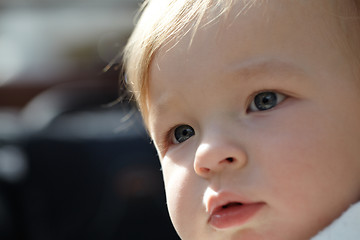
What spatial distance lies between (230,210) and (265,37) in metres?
0.20

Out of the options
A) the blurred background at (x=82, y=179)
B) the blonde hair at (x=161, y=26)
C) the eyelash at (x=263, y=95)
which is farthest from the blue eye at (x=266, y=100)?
the blurred background at (x=82, y=179)

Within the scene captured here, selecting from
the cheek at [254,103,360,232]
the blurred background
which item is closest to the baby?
the cheek at [254,103,360,232]

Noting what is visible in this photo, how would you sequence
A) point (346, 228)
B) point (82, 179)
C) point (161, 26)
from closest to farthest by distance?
point (346, 228)
point (161, 26)
point (82, 179)

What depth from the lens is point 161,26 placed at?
78 cm

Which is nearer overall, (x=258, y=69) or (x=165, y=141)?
(x=258, y=69)

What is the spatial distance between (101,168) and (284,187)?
3.80 feet

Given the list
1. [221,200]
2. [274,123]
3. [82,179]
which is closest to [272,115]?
[274,123]

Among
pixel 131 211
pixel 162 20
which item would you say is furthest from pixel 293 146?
pixel 131 211

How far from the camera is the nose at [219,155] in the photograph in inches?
26.1

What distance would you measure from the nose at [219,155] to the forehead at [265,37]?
0.08 meters

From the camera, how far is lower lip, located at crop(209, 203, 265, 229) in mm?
661

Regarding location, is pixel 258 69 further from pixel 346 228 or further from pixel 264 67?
pixel 346 228

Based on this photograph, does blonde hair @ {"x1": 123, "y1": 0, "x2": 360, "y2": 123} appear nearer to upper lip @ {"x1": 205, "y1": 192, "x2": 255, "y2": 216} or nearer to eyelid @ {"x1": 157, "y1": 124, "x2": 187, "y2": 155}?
eyelid @ {"x1": 157, "y1": 124, "x2": 187, "y2": 155}

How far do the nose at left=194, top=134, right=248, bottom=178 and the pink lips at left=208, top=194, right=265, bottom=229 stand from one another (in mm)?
33
